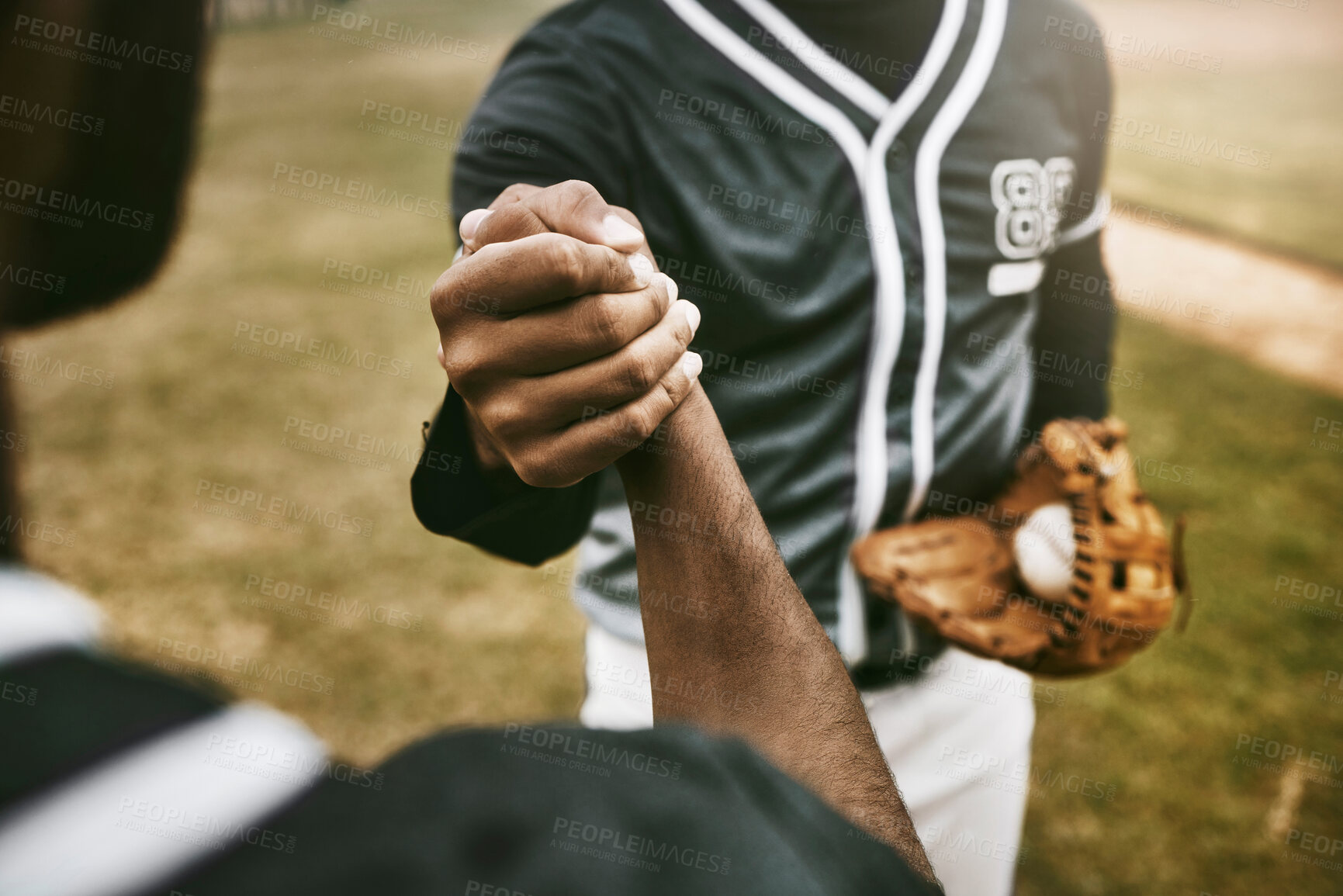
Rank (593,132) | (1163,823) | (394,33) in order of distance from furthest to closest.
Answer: (1163,823), (394,33), (593,132)

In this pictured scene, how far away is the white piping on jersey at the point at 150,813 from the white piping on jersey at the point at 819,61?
59 centimetres

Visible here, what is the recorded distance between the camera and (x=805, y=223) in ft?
2.18

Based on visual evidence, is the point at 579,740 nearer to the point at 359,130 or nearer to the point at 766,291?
the point at 766,291

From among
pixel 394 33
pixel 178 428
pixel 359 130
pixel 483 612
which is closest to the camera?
pixel 394 33

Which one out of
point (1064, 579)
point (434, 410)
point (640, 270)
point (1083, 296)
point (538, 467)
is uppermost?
point (640, 270)

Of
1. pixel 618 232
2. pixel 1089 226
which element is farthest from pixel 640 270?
pixel 1089 226

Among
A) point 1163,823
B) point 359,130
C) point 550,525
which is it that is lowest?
point 1163,823

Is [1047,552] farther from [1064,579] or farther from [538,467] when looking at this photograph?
[538,467]

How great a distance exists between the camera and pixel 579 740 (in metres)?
0.26

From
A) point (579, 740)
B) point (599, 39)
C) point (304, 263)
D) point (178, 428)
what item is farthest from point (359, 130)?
point (579, 740)

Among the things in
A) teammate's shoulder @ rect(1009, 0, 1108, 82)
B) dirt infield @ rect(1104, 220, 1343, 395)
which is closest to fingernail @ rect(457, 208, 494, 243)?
teammate's shoulder @ rect(1009, 0, 1108, 82)

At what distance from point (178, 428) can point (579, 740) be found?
3.37 meters

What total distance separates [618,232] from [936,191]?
0.36 meters

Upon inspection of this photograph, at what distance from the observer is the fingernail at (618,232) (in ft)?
1.45
